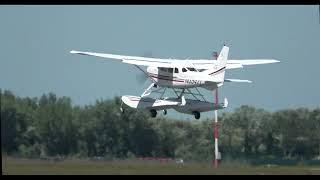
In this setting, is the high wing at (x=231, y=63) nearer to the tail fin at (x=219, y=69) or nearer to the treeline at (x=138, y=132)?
the tail fin at (x=219, y=69)

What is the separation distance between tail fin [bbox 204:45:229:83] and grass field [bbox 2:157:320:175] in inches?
151

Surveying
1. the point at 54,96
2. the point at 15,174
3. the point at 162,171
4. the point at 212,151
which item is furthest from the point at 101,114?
the point at 15,174

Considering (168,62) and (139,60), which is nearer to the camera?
(168,62)

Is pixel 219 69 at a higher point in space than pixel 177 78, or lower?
higher

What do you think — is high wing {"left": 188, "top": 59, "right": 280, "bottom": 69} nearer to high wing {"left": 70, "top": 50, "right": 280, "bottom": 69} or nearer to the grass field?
high wing {"left": 70, "top": 50, "right": 280, "bottom": 69}

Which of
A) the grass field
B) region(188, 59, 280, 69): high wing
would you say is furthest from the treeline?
region(188, 59, 280, 69): high wing

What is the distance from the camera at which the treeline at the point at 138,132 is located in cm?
4134

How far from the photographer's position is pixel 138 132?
153 feet

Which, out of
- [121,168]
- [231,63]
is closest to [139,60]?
[231,63]

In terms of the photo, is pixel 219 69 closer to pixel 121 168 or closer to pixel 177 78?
pixel 177 78

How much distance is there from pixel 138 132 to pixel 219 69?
4.91m

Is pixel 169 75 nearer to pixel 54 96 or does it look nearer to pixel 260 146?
pixel 54 96

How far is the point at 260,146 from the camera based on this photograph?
52188 millimetres

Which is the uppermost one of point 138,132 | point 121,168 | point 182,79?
point 182,79
